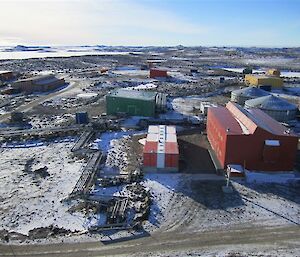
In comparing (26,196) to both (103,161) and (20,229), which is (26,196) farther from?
(103,161)

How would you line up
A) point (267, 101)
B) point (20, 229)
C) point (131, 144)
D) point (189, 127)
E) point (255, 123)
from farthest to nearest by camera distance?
1. point (267, 101)
2. point (189, 127)
3. point (131, 144)
4. point (255, 123)
5. point (20, 229)

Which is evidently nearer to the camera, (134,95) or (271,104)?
(271,104)

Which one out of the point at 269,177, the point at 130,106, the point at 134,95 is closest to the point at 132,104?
the point at 130,106

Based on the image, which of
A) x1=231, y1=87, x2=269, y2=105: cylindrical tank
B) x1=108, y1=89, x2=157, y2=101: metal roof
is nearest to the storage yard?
x1=108, y1=89, x2=157, y2=101: metal roof

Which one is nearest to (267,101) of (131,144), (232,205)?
(131,144)

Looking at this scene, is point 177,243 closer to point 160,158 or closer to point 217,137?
point 160,158

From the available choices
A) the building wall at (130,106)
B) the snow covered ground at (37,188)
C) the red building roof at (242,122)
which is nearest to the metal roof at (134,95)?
the building wall at (130,106)
